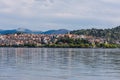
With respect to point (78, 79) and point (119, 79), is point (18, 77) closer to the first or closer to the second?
point (78, 79)

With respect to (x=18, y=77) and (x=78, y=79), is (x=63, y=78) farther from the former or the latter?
(x=18, y=77)

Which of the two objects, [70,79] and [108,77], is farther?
[108,77]

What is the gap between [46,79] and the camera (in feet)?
115

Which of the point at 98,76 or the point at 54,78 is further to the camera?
the point at 98,76

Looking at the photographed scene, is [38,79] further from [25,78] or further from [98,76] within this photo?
[98,76]

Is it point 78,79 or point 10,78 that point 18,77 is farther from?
point 78,79

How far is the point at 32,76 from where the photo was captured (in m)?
37.2

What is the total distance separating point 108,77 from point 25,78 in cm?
730

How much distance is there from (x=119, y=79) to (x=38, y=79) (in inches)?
262

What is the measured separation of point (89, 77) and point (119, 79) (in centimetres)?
276

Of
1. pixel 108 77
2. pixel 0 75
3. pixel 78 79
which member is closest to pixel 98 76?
pixel 108 77

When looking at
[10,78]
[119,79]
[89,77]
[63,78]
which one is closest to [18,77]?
[10,78]

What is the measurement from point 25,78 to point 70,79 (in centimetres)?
368

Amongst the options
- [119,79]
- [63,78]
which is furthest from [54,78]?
[119,79]
